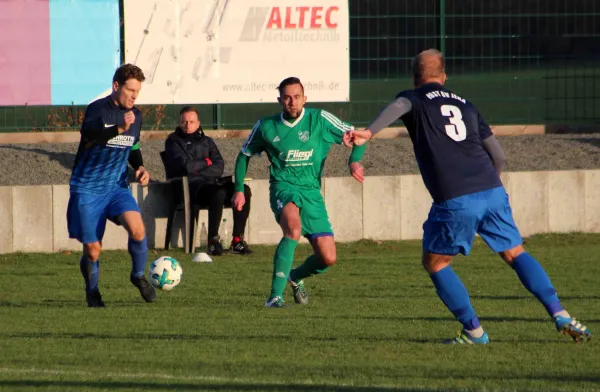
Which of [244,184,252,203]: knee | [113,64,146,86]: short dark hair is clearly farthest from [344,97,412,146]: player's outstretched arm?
[244,184,252,203]: knee

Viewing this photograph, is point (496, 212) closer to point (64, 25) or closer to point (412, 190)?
point (412, 190)

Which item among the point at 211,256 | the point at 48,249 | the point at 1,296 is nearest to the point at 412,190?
the point at 211,256

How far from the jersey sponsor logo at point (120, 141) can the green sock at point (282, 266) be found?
4.77 ft

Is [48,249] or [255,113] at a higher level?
[255,113]

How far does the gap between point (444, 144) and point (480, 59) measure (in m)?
11.5

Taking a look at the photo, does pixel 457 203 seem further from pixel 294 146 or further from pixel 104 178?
pixel 104 178

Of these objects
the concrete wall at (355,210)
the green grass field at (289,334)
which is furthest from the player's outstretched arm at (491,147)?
the concrete wall at (355,210)

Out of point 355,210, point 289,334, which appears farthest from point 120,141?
point 355,210

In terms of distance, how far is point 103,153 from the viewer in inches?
416

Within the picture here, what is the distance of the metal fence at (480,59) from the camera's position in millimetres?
18844

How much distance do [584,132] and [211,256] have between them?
24.2 feet

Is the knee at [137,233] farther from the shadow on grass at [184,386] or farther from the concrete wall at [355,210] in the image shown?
the concrete wall at [355,210]

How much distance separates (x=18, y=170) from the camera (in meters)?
17.0

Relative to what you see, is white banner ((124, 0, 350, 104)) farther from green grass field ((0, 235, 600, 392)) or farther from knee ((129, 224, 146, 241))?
knee ((129, 224, 146, 241))
